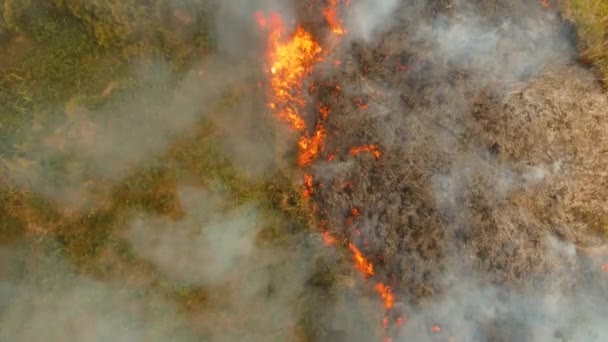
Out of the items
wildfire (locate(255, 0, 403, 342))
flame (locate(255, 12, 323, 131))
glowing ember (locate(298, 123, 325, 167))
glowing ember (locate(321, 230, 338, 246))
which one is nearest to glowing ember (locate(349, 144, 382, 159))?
wildfire (locate(255, 0, 403, 342))

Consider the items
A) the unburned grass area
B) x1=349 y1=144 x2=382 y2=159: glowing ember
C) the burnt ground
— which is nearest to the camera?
the unburned grass area

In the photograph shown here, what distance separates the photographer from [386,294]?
7.00 meters

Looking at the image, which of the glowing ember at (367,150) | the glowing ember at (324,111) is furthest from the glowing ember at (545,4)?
the glowing ember at (324,111)

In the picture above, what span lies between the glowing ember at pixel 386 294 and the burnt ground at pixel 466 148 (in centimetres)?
10

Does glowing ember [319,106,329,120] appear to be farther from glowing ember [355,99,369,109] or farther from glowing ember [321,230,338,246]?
glowing ember [321,230,338,246]

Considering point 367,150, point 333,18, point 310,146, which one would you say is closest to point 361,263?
point 367,150

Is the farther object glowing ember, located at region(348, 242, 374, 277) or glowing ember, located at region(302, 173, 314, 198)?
glowing ember, located at region(302, 173, 314, 198)

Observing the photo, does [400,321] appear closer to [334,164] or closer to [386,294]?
[386,294]

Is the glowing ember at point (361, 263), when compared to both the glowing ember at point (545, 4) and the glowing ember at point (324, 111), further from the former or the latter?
the glowing ember at point (545, 4)

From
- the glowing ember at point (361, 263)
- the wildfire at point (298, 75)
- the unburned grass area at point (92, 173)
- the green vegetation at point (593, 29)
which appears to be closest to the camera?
the unburned grass area at point (92, 173)

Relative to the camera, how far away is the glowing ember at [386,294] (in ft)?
22.9

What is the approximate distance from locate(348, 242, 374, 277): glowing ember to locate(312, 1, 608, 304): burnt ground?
10 cm

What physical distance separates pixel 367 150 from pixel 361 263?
5.06 feet

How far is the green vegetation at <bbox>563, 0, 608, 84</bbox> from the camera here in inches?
274
